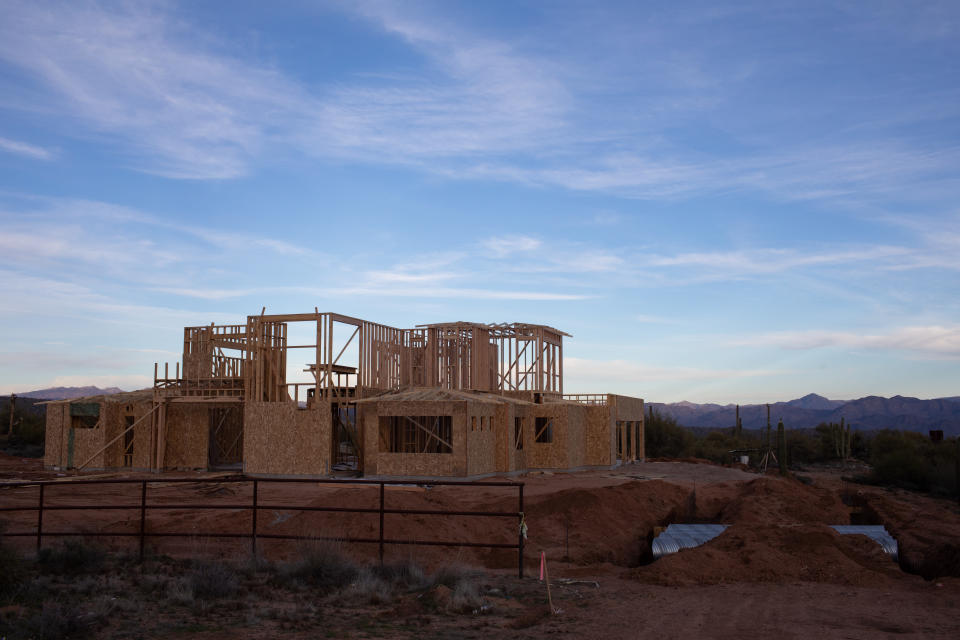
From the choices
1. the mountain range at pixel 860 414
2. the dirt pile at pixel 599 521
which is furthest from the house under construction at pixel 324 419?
the mountain range at pixel 860 414

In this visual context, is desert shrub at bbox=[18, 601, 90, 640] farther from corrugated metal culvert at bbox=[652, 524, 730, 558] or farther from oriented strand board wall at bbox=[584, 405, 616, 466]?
oriented strand board wall at bbox=[584, 405, 616, 466]

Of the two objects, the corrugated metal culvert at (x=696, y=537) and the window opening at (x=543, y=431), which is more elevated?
the window opening at (x=543, y=431)

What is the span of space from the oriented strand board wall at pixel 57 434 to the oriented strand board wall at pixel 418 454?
13199 mm

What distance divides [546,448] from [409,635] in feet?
81.7

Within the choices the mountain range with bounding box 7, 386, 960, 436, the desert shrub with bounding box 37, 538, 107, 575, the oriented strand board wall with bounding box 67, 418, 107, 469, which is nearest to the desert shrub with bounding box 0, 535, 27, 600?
the desert shrub with bounding box 37, 538, 107, 575

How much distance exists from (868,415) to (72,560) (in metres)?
158

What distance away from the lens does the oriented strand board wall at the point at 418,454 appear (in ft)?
87.1

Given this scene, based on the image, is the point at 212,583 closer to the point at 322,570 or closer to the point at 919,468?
the point at 322,570

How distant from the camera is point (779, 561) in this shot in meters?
11.4

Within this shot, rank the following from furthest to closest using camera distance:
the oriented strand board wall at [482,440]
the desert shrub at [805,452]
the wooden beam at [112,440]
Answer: the desert shrub at [805,452] → the wooden beam at [112,440] → the oriented strand board wall at [482,440]

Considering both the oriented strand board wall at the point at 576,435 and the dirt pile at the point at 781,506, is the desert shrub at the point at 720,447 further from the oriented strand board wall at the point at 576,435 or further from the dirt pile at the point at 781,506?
the dirt pile at the point at 781,506

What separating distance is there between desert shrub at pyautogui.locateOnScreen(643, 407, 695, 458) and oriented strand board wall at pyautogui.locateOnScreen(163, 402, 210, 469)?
2909cm

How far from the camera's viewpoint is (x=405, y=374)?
118 feet

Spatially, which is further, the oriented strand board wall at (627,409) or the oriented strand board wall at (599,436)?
the oriented strand board wall at (627,409)
